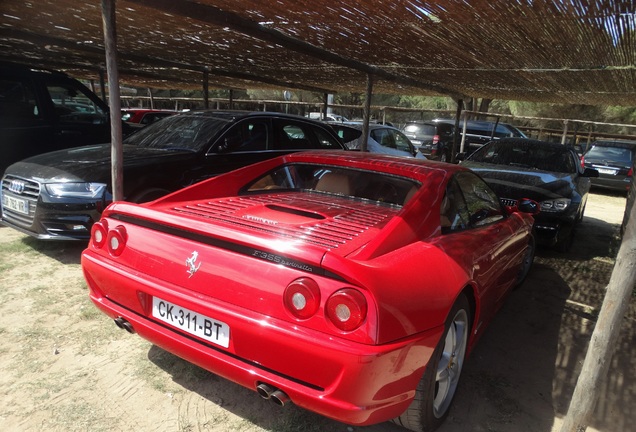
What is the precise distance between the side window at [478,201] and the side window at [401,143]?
293 inches

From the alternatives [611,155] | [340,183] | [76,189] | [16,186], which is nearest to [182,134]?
[76,189]

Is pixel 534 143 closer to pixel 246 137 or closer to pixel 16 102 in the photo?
pixel 246 137

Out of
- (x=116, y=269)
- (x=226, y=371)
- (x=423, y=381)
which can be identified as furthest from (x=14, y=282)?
(x=423, y=381)

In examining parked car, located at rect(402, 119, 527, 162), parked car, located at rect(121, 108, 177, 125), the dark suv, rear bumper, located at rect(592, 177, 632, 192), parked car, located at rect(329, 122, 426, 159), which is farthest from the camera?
parked car, located at rect(402, 119, 527, 162)

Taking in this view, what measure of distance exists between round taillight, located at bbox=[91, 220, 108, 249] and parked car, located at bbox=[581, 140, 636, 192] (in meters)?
13.5

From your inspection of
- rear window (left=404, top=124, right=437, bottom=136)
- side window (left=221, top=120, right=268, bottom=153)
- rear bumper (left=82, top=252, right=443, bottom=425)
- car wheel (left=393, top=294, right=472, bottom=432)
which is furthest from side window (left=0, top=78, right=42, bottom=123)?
rear window (left=404, top=124, right=437, bottom=136)

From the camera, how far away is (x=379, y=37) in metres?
5.18

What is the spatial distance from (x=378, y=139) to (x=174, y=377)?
27.4 ft

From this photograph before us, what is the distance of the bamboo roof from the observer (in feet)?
12.9

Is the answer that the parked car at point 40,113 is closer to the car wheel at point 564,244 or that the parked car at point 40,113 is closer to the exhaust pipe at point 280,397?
the exhaust pipe at point 280,397

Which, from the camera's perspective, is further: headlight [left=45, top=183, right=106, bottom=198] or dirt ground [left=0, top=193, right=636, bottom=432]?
headlight [left=45, top=183, right=106, bottom=198]

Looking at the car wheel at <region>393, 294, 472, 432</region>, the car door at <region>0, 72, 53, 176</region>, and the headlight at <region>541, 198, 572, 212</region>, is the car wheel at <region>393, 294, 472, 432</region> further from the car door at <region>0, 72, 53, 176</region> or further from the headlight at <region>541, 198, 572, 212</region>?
the car door at <region>0, 72, 53, 176</region>

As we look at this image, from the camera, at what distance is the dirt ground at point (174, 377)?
7.59 feet

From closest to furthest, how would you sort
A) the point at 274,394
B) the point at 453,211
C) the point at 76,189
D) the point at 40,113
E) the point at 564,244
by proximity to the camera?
the point at 274,394, the point at 453,211, the point at 76,189, the point at 564,244, the point at 40,113
